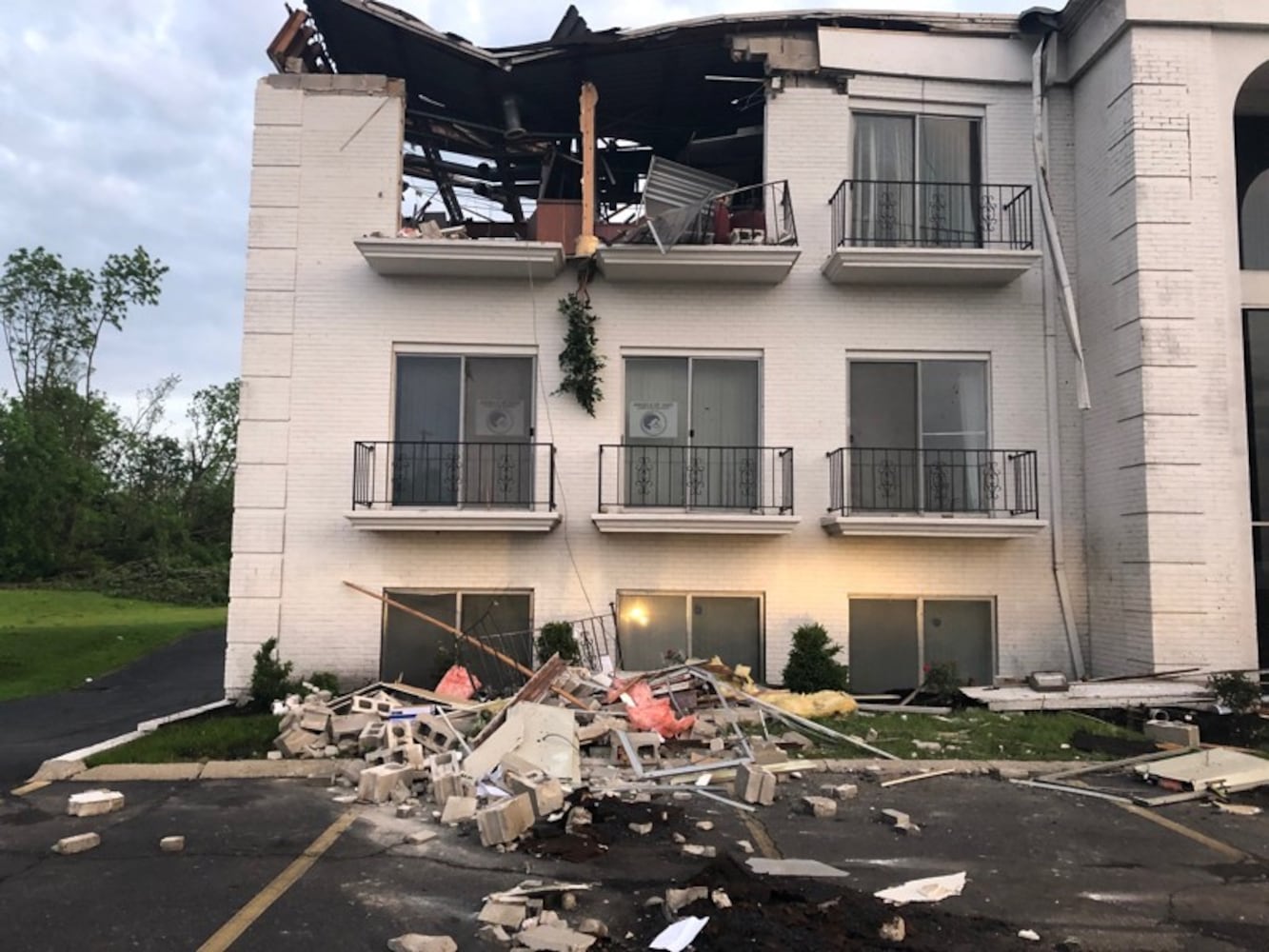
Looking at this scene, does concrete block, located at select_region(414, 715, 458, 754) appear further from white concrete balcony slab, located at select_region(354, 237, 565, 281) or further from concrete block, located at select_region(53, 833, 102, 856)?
white concrete balcony slab, located at select_region(354, 237, 565, 281)

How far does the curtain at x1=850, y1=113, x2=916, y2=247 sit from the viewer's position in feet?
39.5

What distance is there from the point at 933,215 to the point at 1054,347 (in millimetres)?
2437

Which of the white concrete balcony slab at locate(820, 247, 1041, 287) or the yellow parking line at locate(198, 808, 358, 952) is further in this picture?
the white concrete balcony slab at locate(820, 247, 1041, 287)

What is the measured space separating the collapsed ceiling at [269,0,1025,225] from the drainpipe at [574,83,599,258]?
0.55 m

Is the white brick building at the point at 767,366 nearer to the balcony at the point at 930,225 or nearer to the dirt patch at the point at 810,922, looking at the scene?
the balcony at the point at 930,225

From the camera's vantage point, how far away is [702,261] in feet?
36.8

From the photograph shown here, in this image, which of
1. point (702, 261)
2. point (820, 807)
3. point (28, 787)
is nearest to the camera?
point (820, 807)

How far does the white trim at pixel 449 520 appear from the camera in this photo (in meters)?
10.8

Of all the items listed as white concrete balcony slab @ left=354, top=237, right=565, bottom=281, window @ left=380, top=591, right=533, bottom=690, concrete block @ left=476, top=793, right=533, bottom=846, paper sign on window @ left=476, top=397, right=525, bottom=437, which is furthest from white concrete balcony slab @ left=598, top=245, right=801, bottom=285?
concrete block @ left=476, top=793, right=533, bottom=846

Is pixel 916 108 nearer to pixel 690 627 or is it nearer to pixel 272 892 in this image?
pixel 690 627

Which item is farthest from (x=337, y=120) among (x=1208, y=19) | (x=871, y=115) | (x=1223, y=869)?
(x=1223, y=869)

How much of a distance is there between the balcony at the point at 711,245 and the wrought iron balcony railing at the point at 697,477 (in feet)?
7.44

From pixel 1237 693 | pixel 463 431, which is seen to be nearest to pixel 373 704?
pixel 463 431

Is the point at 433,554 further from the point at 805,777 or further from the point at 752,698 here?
the point at 805,777
